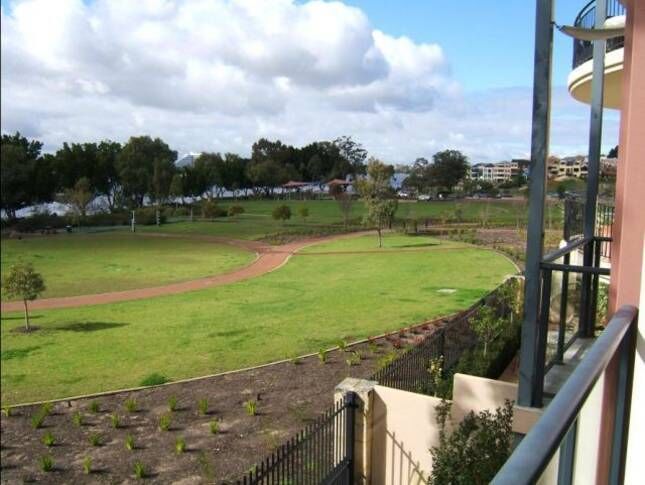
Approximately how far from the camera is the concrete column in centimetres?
735

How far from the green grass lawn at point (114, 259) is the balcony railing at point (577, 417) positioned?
20.2 metres

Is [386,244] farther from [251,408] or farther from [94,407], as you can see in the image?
[94,407]

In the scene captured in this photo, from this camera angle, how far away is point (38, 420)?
945cm

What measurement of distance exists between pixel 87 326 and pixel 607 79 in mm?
14530

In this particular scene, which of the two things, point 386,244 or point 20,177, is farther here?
point 20,177

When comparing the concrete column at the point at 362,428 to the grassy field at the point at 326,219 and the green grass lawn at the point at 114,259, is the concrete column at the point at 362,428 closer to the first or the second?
the green grass lawn at the point at 114,259

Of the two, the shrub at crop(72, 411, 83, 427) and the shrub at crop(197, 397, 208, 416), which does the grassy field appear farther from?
the shrub at crop(72, 411, 83, 427)

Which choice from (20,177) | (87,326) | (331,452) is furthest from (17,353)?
(20,177)

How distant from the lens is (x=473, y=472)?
225 inches

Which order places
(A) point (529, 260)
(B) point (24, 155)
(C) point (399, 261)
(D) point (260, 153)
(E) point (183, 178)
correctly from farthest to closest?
(D) point (260, 153)
(E) point (183, 178)
(B) point (24, 155)
(C) point (399, 261)
(A) point (529, 260)

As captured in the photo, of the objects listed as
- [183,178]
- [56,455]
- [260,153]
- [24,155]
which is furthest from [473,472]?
[260,153]

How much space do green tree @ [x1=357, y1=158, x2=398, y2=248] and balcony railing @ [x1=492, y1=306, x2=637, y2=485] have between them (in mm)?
32404

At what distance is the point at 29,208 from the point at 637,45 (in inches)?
2232

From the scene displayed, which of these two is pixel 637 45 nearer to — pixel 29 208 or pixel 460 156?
pixel 29 208
